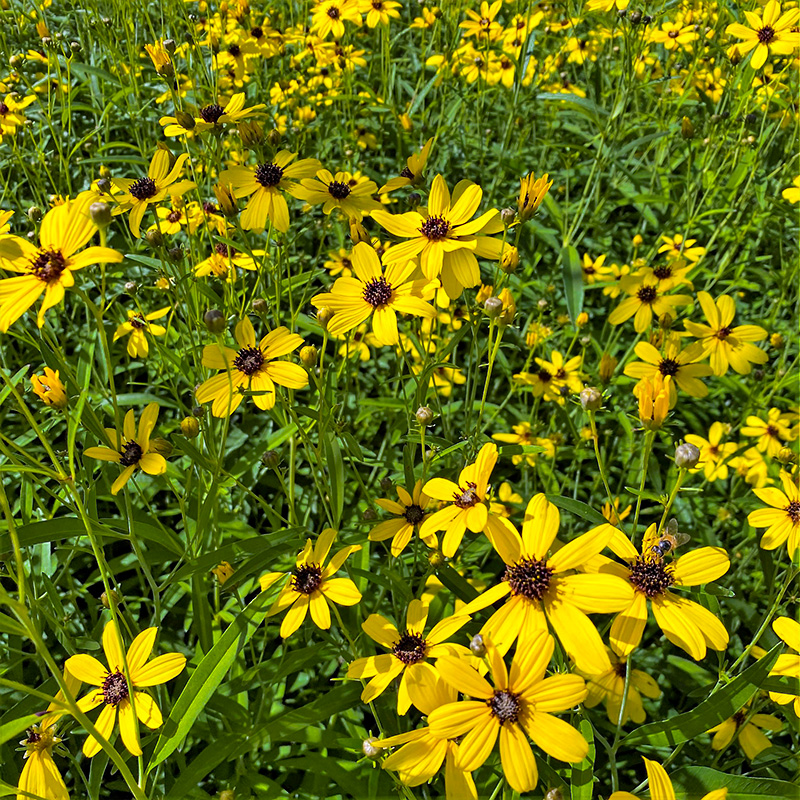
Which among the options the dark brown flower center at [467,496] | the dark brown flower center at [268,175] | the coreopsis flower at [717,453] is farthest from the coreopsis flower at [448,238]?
the coreopsis flower at [717,453]

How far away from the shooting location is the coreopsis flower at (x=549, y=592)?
825 millimetres

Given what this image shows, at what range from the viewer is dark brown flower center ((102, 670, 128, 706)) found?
1027mm

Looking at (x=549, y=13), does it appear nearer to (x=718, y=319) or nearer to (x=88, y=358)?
(x=718, y=319)

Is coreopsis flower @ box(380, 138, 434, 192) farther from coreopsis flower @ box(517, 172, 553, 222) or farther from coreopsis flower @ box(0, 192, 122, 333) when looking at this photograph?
coreopsis flower @ box(0, 192, 122, 333)

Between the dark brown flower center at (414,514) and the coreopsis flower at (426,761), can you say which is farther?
the dark brown flower center at (414,514)

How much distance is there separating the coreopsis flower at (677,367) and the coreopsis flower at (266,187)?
99 cm

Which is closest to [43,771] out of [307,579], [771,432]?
[307,579]

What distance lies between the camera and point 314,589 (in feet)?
3.78

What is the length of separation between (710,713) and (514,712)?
1.20ft

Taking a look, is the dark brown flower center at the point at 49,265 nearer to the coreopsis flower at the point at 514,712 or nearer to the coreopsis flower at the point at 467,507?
the coreopsis flower at the point at 467,507

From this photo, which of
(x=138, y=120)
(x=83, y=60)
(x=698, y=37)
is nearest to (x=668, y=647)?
(x=698, y=37)

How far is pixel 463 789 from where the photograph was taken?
2.81ft

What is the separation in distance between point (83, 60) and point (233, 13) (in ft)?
3.29

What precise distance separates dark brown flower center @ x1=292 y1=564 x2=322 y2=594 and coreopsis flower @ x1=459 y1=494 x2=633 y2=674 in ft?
1.10
